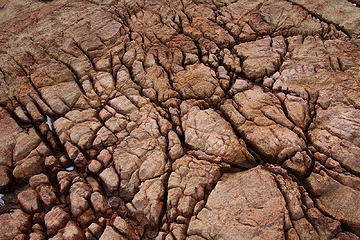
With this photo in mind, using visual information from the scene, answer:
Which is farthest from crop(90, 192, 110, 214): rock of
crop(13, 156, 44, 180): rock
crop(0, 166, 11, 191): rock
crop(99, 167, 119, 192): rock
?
crop(0, 166, 11, 191): rock

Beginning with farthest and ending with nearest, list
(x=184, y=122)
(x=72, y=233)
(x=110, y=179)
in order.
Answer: (x=184, y=122), (x=110, y=179), (x=72, y=233)

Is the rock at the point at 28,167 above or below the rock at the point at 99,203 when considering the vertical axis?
above

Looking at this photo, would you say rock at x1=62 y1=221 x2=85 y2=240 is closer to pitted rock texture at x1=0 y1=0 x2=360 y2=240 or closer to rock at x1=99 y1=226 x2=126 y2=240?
pitted rock texture at x1=0 y1=0 x2=360 y2=240

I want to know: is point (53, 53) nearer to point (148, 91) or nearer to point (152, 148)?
point (148, 91)

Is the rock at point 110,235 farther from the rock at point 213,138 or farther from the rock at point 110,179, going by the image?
the rock at point 213,138

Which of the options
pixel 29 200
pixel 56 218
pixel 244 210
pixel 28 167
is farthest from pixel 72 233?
pixel 244 210

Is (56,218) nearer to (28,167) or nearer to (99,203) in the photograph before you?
(99,203)

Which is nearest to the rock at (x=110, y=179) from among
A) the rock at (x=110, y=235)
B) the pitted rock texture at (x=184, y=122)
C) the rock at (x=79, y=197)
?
the pitted rock texture at (x=184, y=122)

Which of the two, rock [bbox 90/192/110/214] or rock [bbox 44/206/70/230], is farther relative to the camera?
rock [bbox 90/192/110/214]
